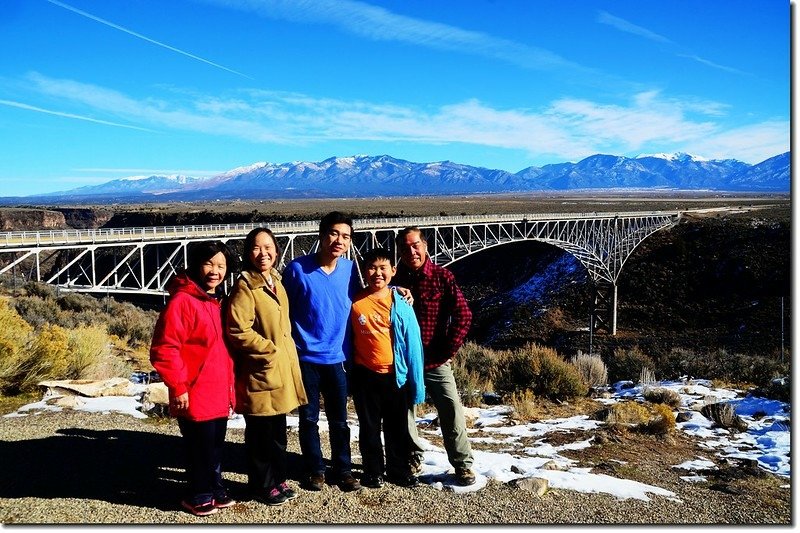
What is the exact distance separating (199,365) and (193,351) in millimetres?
95

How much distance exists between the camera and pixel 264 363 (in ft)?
12.8

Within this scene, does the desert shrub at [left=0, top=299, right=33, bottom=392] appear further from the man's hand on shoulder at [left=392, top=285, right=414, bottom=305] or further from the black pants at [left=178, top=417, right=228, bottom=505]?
the man's hand on shoulder at [left=392, top=285, right=414, bottom=305]

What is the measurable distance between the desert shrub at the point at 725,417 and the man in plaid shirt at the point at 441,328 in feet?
13.8

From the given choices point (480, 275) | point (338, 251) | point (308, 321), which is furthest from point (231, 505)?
point (480, 275)

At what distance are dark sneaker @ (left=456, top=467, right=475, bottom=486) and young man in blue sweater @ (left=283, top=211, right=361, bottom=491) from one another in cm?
76

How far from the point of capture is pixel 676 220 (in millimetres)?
50219

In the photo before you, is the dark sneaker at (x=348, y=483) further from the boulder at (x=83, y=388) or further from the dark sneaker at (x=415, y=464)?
the boulder at (x=83, y=388)

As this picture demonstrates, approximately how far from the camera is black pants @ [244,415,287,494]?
4020 millimetres

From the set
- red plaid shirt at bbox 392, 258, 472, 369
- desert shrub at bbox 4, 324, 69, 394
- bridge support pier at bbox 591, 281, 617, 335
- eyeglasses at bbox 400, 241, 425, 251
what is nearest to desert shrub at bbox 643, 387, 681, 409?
red plaid shirt at bbox 392, 258, 472, 369

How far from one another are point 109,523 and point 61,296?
1615 cm

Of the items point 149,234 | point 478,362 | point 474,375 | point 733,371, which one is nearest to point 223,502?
point 474,375

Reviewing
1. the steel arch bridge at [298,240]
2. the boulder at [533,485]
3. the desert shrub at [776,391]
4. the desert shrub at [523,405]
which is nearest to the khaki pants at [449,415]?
the boulder at [533,485]

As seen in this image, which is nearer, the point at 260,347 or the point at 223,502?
the point at 260,347

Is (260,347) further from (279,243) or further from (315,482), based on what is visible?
(279,243)
